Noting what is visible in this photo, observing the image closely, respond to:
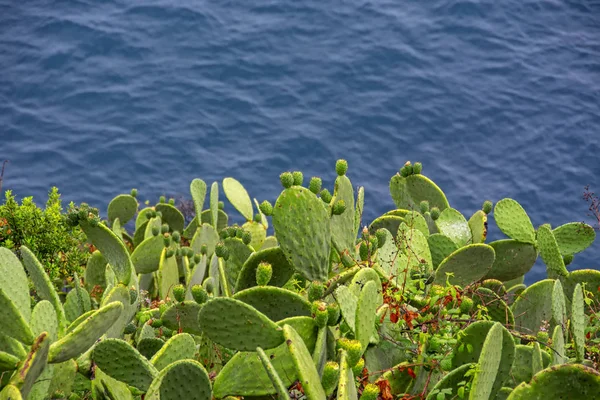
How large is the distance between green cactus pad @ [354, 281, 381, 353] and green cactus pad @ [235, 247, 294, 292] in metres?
0.77

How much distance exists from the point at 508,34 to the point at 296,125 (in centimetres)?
388

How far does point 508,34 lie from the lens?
505 inches

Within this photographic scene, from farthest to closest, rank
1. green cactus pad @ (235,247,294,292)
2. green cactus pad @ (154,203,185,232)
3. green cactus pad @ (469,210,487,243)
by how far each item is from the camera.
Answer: green cactus pad @ (154,203,185,232), green cactus pad @ (469,210,487,243), green cactus pad @ (235,247,294,292)

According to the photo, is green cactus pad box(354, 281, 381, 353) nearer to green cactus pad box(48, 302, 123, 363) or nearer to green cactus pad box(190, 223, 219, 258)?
green cactus pad box(48, 302, 123, 363)

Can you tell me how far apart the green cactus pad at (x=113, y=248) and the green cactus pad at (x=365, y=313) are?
1.14 m

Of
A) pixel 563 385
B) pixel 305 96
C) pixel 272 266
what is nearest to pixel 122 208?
pixel 272 266

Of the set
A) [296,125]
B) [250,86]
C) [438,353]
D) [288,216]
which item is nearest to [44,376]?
[288,216]

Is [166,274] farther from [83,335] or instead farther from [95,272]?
[83,335]

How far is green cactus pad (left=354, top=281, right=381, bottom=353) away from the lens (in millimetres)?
2324

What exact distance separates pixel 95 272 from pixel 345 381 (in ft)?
8.31

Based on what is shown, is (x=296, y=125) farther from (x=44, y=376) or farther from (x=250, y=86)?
(x=44, y=376)

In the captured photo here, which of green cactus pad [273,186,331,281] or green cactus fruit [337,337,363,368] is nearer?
green cactus fruit [337,337,363,368]

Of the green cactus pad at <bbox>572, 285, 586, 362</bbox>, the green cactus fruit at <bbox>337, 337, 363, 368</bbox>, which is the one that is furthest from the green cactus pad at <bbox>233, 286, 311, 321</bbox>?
the green cactus pad at <bbox>572, 285, 586, 362</bbox>

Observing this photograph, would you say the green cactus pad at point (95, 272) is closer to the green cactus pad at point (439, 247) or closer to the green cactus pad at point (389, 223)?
the green cactus pad at point (389, 223)
